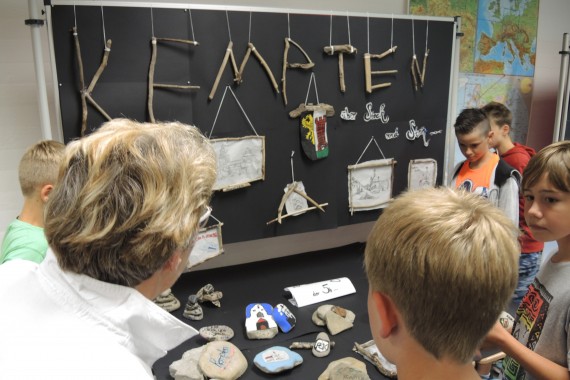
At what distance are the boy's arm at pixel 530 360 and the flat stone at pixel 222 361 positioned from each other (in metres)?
1.04

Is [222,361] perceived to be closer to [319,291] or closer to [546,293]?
[319,291]

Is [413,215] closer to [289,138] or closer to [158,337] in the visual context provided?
[158,337]

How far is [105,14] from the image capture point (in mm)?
2076

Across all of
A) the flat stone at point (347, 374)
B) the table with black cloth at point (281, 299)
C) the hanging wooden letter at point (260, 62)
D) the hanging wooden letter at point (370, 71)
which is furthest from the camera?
the hanging wooden letter at point (370, 71)

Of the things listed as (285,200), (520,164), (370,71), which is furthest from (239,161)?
(520,164)

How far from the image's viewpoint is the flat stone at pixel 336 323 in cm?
210

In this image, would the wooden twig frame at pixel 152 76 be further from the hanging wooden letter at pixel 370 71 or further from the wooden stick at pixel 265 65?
the hanging wooden letter at pixel 370 71

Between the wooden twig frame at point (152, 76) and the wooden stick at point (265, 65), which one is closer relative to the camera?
the wooden twig frame at point (152, 76)

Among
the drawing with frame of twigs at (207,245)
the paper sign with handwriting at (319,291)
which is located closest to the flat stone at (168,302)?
the drawing with frame of twigs at (207,245)

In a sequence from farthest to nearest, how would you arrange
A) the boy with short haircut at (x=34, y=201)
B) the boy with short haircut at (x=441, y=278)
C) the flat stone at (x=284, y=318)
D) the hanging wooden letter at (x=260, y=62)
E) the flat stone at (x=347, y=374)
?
the hanging wooden letter at (x=260, y=62) < the flat stone at (x=284, y=318) < the flat stone at (x=347, y=374) < the boy with short haircut at (x=34, y=201) < the boy with short haircut at (x=441, y=278)

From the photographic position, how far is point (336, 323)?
213 centimetres

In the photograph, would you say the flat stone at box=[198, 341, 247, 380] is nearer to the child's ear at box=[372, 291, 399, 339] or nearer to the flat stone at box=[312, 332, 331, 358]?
the flat stone at box=[312, 332, 331, 358]

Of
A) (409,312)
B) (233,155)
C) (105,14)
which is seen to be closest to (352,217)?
(233,155)

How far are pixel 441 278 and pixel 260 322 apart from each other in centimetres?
151
